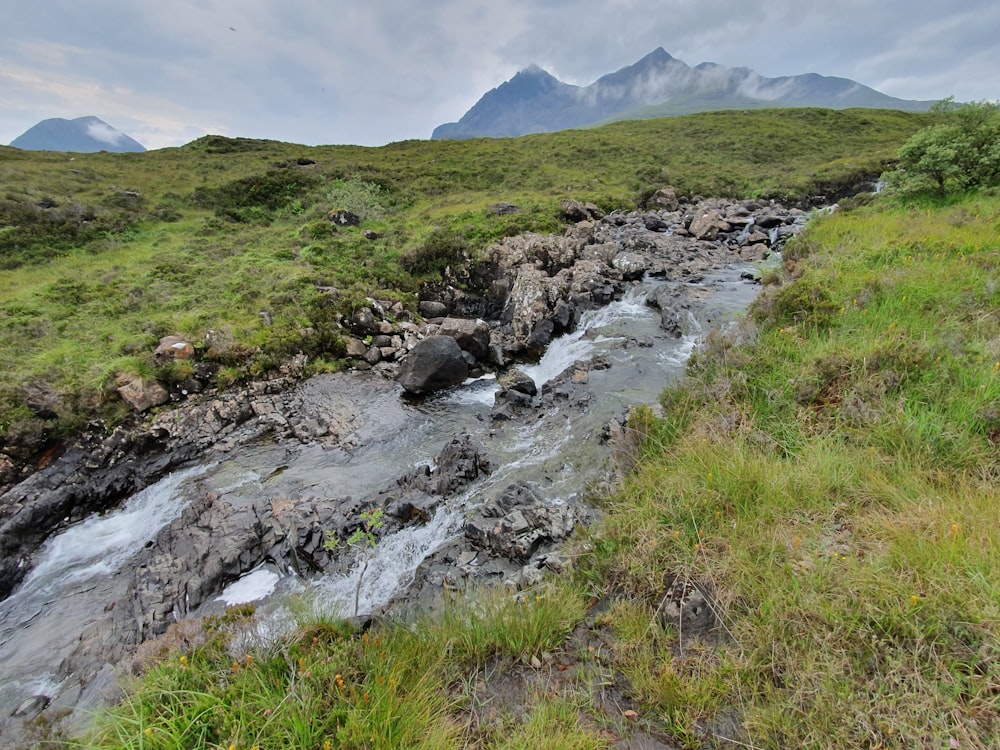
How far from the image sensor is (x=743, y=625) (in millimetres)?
3277

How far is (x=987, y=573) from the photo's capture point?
2.85 meters

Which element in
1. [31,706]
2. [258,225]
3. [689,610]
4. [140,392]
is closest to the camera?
[689,610]

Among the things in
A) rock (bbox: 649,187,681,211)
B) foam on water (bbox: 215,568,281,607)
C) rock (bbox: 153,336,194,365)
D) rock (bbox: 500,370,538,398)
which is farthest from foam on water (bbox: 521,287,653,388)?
rock (bbox: 649,187,681,211)

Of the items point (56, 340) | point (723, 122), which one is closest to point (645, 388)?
→ point (56, 340)

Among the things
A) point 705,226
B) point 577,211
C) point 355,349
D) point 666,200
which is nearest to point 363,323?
point 355,349

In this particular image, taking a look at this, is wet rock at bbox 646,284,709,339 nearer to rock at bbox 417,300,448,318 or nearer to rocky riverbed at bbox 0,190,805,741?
rocky riverbed at bbox 0,190,805,741

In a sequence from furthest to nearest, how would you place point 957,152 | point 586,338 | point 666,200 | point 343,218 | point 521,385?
point 666,200, point 343,218, point 586,338, point 957,152, point 521,385

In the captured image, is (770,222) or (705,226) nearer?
(705,226)

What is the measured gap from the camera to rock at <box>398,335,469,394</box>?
1260 centimetres

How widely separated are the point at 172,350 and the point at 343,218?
53.7ft

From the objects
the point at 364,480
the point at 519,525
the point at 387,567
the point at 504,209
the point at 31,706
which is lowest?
the point at 31,706

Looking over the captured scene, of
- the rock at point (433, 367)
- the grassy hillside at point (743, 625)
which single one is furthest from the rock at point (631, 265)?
the grassy hillside at point (743, 625)

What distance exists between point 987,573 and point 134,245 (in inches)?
1222

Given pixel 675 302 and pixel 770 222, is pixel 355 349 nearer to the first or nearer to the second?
pixel 675 302
